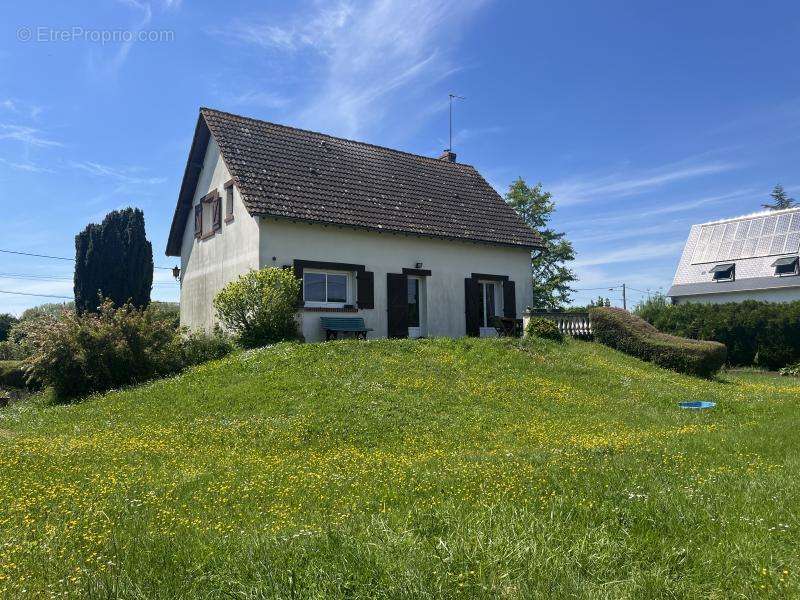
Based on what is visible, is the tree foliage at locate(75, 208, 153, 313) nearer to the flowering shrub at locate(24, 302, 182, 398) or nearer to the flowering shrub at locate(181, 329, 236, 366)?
the flowering shrub at locate(181, 329, 236, 366)

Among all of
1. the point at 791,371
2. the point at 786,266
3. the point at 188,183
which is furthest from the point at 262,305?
the point at 786,266

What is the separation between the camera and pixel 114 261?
83.1 ft

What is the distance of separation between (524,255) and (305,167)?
32.1ft

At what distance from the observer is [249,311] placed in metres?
18.0

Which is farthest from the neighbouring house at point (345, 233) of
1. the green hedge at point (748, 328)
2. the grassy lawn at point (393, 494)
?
the green hedge at point (748, 328)

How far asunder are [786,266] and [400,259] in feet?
87.4

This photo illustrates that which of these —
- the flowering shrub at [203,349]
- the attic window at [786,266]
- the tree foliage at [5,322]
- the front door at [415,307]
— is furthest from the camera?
the tree foliage at [5,322]

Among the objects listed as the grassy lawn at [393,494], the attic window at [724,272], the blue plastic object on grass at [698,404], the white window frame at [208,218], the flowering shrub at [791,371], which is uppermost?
the white window frame at [208,218]

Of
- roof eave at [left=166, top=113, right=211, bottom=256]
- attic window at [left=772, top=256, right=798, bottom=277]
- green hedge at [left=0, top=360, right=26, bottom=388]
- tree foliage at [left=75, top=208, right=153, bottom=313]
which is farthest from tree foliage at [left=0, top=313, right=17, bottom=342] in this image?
attic window at [left=772, top=256, right=798, bottom=277]

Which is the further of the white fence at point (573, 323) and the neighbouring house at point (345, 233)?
the white fence at point (573, 323)

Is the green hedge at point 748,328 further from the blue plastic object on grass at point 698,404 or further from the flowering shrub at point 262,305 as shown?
the flowering shrub at point 262,305

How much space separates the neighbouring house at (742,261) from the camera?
3553 cm

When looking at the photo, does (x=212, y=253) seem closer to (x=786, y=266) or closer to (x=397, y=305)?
(x=397, y=305)

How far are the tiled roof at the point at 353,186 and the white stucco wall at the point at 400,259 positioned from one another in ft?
1.66
